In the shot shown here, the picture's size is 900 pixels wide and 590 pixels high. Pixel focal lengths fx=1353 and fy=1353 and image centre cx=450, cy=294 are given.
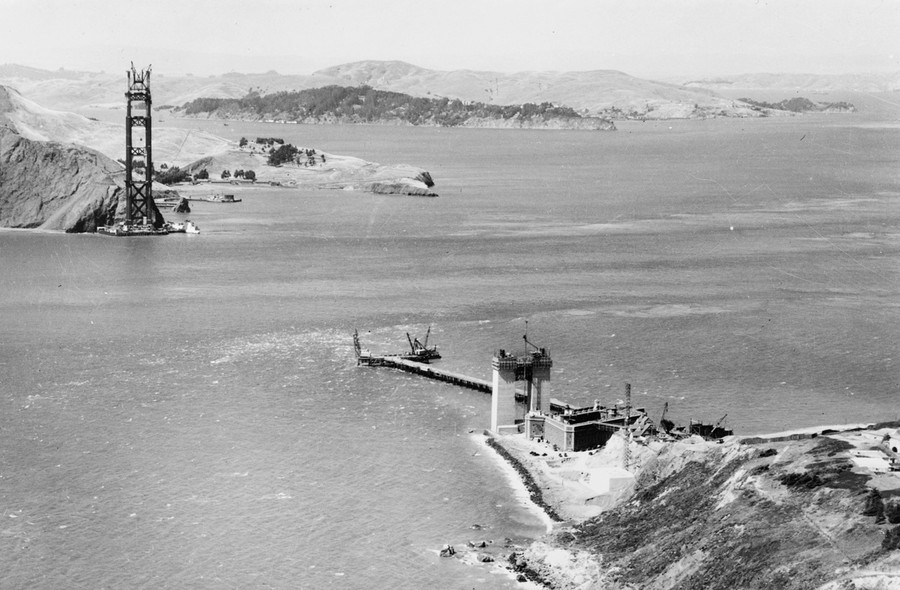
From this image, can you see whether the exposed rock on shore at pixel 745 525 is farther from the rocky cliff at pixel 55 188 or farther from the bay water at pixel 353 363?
the rocky cliff at pixel 55 188

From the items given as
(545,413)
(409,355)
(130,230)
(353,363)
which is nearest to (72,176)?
(130,230)

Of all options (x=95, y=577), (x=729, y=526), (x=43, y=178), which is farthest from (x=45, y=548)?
(x=43, y=178)

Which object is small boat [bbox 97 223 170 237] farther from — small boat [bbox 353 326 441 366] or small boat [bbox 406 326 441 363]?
small boat [bbox 406 326 441 363]

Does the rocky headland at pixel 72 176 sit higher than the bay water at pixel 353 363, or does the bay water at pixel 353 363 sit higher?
the rocky headland at pixel 72 176

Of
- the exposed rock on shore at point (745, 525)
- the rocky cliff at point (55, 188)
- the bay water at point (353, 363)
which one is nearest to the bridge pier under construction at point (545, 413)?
the bay water at point (353, 363)

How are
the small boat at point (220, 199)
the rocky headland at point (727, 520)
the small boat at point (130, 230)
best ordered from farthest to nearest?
the small boat at point (220, 199) < the small boat at point (130, 230) < the rocky headland at point (727, 520)

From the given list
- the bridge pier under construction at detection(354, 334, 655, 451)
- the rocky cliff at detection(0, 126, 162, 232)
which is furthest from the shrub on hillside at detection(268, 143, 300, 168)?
the bridge pier under construction at detection(354, 334, 655, 451)

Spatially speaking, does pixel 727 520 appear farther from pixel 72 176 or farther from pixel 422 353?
pixel 72 176
